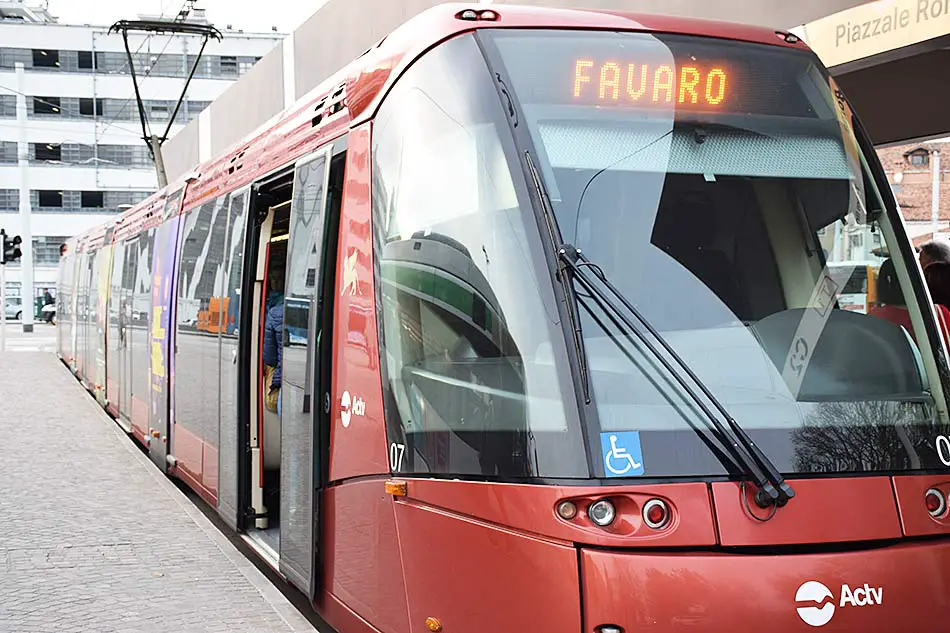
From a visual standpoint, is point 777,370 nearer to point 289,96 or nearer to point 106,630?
point 106,630

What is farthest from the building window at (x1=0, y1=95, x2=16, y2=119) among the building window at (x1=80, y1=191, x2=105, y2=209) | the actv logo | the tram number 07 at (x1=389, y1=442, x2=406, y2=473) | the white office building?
the actv logo

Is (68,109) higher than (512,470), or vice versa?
(68,109)

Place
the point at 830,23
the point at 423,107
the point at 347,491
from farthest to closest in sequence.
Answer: the point at 830,23 → the point at 347,491 → the point at 423,107

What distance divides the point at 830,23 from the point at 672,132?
432 centimetres

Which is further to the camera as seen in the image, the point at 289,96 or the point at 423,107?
the point at 289,96

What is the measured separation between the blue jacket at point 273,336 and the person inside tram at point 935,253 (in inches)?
150

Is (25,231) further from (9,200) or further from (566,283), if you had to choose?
(566,283)

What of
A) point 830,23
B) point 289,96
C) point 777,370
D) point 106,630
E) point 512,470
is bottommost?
point 106,630

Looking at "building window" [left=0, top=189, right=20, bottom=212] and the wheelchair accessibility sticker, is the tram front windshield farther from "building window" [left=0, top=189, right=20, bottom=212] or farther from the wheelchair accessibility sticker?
"building window" [left=0, top=189, right=20, bottom=212]

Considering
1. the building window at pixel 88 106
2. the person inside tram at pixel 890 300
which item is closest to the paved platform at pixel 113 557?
the person inside tram at pixel 890 300

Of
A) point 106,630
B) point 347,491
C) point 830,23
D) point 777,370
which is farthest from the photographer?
point 830,23

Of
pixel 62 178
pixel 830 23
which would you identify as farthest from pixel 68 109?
pixel 830 23

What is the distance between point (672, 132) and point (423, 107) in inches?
40.0

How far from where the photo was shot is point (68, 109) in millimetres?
70312
